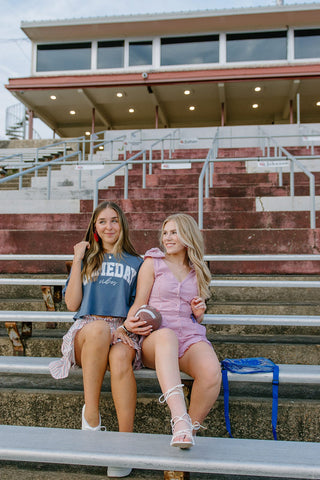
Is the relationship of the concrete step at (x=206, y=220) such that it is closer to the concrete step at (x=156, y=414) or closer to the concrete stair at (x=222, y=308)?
the concrete stair at (x=222, y=308)

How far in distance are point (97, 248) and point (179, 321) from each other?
0.71m

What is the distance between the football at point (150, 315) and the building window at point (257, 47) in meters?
14.5

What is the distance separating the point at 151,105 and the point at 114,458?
15.8 metres

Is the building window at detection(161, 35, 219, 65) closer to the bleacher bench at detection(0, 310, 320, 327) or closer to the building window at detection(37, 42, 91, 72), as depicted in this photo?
the building window at detection(37, 42, 91, 72)

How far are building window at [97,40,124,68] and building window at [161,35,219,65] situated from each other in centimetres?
161

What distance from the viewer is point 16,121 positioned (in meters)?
24.0

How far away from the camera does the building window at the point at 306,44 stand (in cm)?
1456

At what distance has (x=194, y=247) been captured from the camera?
2.55m

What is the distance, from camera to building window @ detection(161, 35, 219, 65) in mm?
14875

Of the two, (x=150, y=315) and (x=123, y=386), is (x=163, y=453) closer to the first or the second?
(x=123, y=386)

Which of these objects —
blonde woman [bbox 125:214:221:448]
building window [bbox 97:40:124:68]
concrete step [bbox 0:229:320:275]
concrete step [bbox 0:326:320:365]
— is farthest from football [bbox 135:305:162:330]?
building window [bbox 97:40:124:68]

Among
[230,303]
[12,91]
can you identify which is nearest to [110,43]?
[12,91]

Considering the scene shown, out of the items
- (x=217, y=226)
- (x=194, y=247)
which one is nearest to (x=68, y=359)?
(x=194, y=247)

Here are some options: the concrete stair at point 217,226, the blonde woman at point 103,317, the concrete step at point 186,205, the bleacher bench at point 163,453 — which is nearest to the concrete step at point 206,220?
the concrete stair at point 217,226
